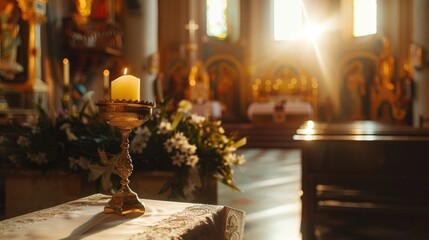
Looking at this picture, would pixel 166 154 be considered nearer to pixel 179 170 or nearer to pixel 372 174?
pixel 179 170

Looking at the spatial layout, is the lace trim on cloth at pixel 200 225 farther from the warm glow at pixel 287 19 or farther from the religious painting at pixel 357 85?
the warm glow at pixel 287 19

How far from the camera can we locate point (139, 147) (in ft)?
8.22

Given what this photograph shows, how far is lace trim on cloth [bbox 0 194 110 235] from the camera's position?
3.81 feet

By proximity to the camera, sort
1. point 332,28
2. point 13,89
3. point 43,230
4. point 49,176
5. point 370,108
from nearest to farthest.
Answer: point 43,230 → point 49,176 → point 13,89 → point 370,108 → point 332,28

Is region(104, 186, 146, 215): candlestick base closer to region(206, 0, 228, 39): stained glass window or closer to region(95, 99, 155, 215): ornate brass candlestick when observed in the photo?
region(95, 99, 155, 215): ornate brass candlestick

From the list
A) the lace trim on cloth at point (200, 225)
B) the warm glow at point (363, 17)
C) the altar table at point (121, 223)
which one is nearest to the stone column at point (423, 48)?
the warm glow at point (363, 17)

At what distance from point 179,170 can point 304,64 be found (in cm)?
1407

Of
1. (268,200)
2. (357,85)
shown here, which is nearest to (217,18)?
(357,85)

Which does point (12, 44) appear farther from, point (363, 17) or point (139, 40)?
point (363, 17)

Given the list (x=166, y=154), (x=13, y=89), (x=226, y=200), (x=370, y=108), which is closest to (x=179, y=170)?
(x=166, y=154)

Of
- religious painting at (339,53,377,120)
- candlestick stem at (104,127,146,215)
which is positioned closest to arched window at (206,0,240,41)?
religious painting at (339,53,377,120)

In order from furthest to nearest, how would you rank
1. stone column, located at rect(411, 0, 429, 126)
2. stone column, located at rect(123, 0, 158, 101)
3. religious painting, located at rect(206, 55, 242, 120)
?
religious painting, located at rect(206, 55, 242, 120), stone column, located at rect(123, 0, 158, 101), stone column, located at rect(411, 0, 429, 126)

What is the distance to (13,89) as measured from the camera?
23.9 ft

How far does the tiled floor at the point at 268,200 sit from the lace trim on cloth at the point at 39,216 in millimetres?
1551
